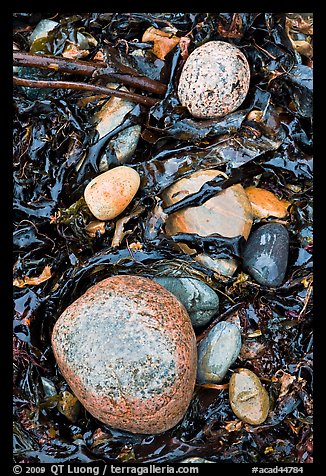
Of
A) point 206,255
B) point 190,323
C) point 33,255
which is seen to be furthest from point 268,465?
point 33,255

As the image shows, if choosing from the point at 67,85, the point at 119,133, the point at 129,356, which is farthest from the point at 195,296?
the point at 67,85

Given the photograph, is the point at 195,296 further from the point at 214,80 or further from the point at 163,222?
the point at 214,80

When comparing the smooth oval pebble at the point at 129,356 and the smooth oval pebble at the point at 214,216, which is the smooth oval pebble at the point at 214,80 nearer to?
the smooth oval pebble at the point at 214,216

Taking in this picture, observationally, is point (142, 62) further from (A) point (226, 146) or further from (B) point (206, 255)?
(B) point (206, 255)

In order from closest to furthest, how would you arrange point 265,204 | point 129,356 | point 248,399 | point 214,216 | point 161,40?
1. point 129,356
2. point 248,399
3. point 214,216
4. point 265,204
5. point 161,40

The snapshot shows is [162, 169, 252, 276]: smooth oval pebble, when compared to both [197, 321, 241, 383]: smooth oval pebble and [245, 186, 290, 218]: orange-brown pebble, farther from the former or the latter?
[197, 321, 241, 383]: smooth oval pebble

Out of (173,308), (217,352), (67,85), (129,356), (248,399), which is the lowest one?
(248,399)
